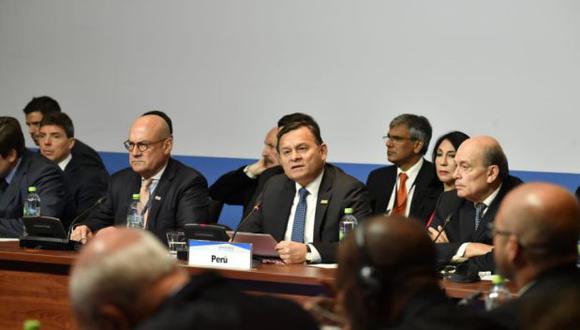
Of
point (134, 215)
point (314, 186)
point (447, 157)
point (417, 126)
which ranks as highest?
point (417, 126)

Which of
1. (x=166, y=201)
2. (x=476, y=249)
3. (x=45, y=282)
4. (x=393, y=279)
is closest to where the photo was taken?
(x=393, y=279)

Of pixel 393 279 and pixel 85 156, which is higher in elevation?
pixel 85 156

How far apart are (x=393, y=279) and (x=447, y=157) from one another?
4.19 meters

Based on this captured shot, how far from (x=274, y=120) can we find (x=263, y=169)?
113cm

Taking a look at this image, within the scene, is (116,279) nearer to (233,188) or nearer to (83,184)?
(233,188)

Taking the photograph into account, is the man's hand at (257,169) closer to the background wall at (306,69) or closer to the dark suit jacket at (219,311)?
the background wall at (306,69)

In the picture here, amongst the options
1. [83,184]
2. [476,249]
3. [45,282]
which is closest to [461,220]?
[476,249]

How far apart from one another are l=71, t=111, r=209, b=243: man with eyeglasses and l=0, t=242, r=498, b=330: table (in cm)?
61

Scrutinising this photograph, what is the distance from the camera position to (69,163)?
754 cm

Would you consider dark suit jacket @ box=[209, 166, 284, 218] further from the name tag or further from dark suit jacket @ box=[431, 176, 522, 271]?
the name tag

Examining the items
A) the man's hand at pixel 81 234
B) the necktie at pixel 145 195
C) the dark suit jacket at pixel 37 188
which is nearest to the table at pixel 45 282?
the man's hand at pixel 81 234

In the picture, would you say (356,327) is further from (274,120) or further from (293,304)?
(274,120)

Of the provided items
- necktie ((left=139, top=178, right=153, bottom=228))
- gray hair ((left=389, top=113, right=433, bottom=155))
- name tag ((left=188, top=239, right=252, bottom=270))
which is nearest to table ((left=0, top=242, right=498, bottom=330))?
name tag ((left=188, top=239, right=252, bottom=270))

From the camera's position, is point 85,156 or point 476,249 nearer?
point 476,249
